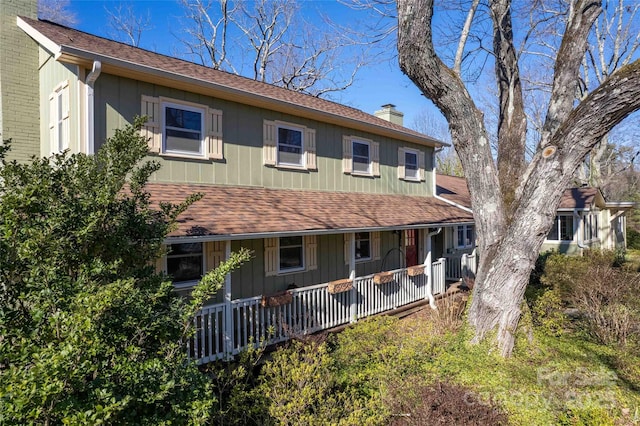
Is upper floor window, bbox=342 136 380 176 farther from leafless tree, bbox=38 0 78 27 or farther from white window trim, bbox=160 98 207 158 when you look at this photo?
leafless tree, bbox=38 0 78 27

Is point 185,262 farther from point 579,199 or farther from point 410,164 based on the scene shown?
point 579,199

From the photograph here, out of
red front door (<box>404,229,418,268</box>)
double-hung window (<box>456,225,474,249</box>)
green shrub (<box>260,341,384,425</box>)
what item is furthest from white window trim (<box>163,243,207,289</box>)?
double-hung window (<box>456,225,474,249</box>)

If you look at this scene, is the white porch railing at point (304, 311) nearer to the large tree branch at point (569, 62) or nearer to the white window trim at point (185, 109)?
the white window trim at point (185, 109)

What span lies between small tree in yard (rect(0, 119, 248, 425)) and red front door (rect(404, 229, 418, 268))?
10270 mm

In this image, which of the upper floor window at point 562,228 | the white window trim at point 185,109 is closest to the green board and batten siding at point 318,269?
the white window trim at point 185,109

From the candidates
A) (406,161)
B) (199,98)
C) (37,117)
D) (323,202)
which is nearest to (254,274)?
(323,202)

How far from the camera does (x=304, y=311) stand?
26.2 feet

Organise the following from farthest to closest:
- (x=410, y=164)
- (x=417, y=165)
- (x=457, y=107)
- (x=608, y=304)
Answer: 1. (x=417, y=165)
2. (x=410, y=164)
3. (x=608, y=304)
4. (x=457, y=107)

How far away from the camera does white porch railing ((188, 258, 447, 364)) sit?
684cm

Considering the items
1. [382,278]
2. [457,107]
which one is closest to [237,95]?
[457,107]

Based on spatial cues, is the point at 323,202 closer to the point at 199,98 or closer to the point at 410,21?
the point at 199,98

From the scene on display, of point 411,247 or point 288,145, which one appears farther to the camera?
point 411,247

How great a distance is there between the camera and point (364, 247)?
11703 millimetres

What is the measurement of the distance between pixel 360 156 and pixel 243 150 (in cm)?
419
